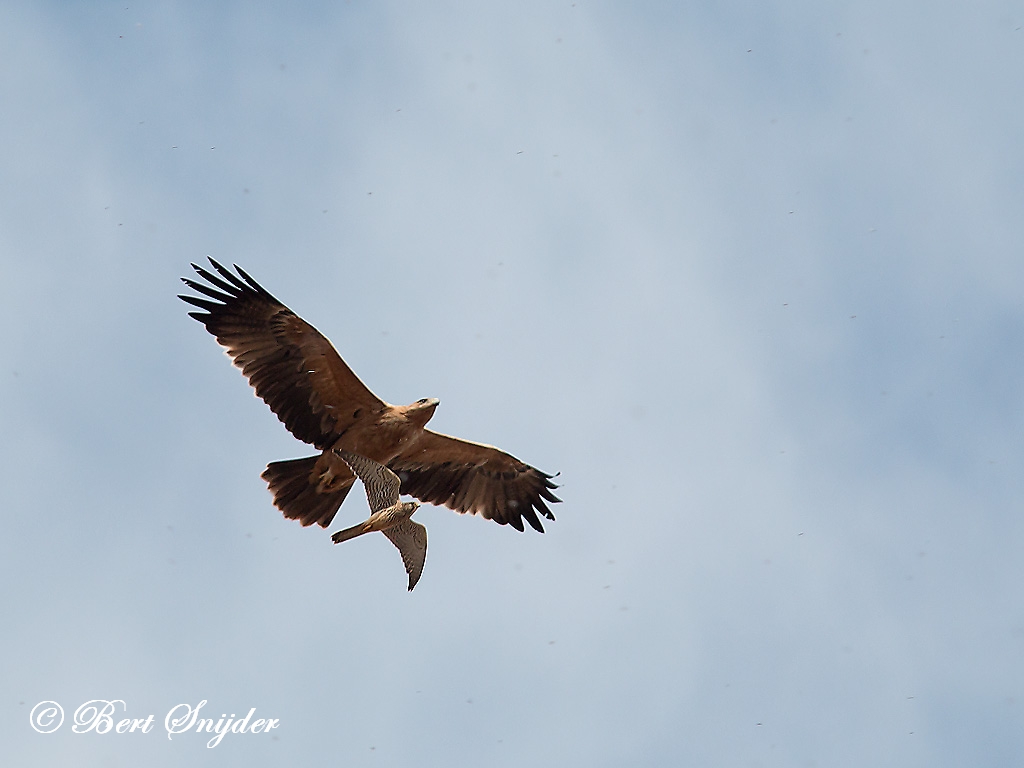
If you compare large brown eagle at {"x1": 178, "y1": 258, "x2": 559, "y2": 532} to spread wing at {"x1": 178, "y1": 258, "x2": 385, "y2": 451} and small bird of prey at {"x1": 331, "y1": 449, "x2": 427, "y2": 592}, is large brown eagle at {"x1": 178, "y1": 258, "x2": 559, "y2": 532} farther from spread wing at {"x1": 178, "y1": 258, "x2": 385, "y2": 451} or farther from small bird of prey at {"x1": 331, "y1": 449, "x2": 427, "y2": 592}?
small bird of prey at {"x1": 331, "y1": 449, "x2": 427, "y2": 592}

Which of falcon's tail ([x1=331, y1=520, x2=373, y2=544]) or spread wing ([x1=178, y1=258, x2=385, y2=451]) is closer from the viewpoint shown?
falcon's tail ([x1=331, y1=520, x2=373, y2=544])

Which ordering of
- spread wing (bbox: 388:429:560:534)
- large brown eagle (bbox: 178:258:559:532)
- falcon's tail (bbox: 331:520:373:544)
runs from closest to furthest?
falcon's tail (bbox: 331:520:373:544)
large brown eagle (bbox: 178:258:559:532)
spread wing (bbox: 388:429:560:534)

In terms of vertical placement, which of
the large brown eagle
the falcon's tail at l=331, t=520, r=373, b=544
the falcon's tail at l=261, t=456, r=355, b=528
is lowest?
the falcon's tail at l=331, t=520, r=373, b=544

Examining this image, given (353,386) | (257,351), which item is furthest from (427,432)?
(257,351)

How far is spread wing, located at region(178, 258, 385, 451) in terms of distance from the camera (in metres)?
12.9

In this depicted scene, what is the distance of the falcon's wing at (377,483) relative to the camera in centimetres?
1092

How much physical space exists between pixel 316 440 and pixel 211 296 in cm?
177

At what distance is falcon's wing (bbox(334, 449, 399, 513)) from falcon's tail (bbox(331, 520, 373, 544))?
499 millimetres

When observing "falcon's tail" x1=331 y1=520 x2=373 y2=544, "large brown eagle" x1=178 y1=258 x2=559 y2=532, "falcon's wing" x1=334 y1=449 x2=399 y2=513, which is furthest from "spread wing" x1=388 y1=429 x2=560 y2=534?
"falcon's tail" x1=331 y1=520 x2=373 y2=544

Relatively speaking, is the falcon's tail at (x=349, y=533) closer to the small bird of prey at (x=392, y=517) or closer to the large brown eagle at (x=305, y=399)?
the small bird of prey at (x=392, y=517)

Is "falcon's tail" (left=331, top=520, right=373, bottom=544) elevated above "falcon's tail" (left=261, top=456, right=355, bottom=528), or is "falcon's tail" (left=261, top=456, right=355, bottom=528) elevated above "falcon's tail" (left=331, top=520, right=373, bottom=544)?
"falcon's tail" (left=261, top=456, right=355, bottom=528)

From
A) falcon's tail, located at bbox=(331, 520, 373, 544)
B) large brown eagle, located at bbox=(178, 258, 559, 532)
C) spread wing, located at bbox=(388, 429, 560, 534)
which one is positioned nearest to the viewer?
falcon's tail, located at bbox=(331, 520, 373, 544)

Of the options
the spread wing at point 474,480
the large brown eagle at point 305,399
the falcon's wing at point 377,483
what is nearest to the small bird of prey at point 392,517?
the falcon's wing at point 377,483

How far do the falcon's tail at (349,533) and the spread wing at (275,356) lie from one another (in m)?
2.77
